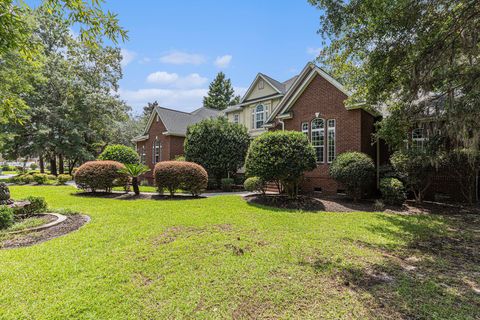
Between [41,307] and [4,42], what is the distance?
347cm

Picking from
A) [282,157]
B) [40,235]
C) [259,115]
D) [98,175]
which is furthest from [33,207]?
[259,115]

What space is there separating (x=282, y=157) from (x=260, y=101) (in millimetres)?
10881

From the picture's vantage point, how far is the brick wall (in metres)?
12.2

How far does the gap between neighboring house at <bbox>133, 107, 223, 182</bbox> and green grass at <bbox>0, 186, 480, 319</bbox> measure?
1515 cm

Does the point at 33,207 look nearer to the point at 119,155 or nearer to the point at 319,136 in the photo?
the point at 119,155

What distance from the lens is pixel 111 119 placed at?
89.4 ft

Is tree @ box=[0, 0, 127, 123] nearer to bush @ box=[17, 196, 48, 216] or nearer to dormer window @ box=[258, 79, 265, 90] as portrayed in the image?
bush @ box=[17, 196, 48, 216]

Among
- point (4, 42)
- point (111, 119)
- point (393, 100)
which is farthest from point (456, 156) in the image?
point (111, 119)

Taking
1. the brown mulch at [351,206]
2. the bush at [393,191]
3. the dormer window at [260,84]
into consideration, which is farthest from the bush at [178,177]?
the dormer window at [260,84]

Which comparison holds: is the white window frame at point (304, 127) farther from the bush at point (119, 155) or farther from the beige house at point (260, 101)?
the bush at point (119, 155)

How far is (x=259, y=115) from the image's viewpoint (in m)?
20.4

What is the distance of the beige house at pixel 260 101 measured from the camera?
63.7ft

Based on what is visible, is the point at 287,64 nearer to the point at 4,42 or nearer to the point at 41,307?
the point at 4,42

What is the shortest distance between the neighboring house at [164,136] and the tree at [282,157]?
12.5 meters
